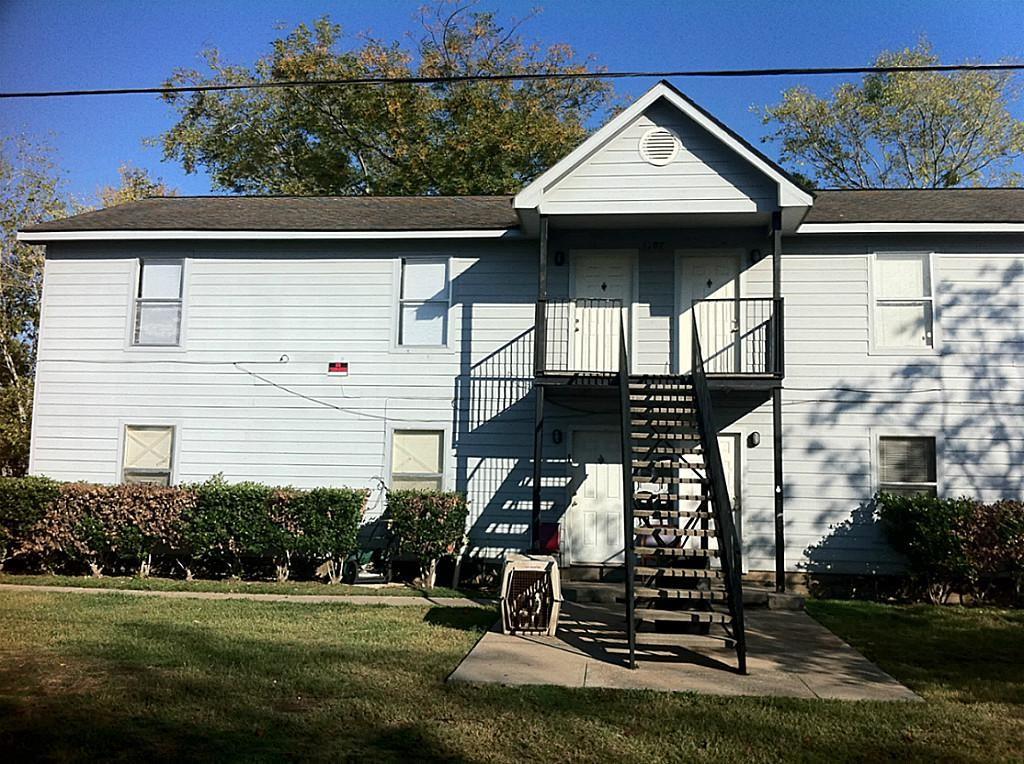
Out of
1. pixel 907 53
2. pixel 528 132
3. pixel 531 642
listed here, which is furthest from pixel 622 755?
pixel 907 53

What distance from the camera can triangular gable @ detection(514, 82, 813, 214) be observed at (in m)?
11.2

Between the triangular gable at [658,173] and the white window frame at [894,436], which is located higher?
the triangular gable at [658,173]

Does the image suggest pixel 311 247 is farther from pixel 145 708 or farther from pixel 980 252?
pixel 980 252

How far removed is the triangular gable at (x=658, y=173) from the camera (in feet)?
36.7

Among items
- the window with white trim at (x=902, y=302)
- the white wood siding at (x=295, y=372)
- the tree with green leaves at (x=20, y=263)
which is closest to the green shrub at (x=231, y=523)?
the white wood siding at (x=295, y=372)

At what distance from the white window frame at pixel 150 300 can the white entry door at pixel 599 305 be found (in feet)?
20.3

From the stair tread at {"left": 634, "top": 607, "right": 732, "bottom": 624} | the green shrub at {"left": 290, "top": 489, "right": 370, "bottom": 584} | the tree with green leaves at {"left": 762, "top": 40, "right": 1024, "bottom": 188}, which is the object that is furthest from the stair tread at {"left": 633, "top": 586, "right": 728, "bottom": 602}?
the tree with green leaves at {"left": 762, "top": 40, "right": 1024, "bottom": 188}

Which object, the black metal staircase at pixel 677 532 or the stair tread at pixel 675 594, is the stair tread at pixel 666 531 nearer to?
the black metal staircase at pixel 677 532

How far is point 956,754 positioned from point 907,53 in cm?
2636

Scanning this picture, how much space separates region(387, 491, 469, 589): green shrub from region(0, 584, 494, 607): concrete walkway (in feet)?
2.53

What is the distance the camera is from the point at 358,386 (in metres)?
12.8

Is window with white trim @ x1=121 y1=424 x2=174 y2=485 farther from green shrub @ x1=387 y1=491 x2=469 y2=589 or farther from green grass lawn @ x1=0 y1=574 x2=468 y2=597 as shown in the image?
green shrub @ x1=387 y1=491 x2=469 y2=589

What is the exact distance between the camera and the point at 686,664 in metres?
7.27

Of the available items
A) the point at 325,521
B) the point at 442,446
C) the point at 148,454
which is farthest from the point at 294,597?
the point at 148,454
